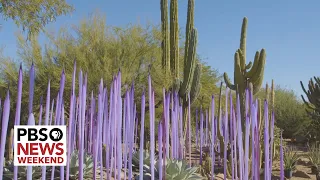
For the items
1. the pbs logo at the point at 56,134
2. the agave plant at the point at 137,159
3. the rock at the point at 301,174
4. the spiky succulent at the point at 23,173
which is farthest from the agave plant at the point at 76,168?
the rock at the point at 301,174

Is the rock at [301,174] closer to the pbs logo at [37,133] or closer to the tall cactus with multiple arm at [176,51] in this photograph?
the tall cactus with multiple arm at [176,51]

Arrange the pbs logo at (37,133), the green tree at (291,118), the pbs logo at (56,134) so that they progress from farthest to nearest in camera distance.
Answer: the green tree at (291,118) → the pbs logo at (56,134) → the pbs logo at (37,133)

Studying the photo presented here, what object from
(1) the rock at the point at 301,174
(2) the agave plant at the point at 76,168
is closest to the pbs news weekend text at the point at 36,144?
(2) the agave plant at the point at 76,168

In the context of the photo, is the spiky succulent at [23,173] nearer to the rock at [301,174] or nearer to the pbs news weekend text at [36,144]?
the pbs news weekend text at [36,144]

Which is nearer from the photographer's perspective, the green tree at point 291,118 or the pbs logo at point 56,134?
the pbs logo at point 56,134

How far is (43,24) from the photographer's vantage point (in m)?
10.6

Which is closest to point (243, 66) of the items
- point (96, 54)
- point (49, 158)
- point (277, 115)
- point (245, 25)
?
point (245, 25)

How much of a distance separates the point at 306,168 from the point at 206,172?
471 centimetres

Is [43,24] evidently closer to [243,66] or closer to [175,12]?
[175,12]

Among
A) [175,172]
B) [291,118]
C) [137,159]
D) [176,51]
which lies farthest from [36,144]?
[291,118]

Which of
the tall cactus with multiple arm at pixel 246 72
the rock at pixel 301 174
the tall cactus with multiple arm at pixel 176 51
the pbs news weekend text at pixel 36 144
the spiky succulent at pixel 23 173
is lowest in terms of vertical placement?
the rock at pixel 301 174

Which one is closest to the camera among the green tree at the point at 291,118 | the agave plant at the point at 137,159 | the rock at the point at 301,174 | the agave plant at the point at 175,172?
the agave plant at the point at 175,172

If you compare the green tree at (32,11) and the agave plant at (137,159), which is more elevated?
the green tree at (32,11)

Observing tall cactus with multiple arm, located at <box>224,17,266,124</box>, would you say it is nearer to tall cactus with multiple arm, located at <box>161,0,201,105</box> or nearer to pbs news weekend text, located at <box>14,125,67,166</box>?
tall cactus with multiple arm, located at <box>161,0,201,105</box>
